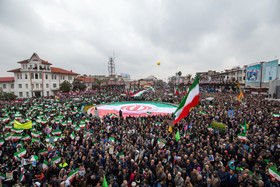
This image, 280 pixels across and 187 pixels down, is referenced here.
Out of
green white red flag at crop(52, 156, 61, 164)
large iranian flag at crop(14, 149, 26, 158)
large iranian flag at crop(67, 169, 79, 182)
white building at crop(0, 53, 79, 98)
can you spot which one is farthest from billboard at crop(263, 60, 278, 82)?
white building at crop(0, 53, 79, 98)

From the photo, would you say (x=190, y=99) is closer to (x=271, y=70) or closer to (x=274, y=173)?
(x=274, y=173)

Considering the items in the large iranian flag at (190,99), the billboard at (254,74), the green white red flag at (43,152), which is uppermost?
the billboard at (254,74)

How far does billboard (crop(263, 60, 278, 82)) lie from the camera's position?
37125 millimetres

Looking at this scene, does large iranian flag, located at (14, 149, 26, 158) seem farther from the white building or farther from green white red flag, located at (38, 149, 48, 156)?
the white building

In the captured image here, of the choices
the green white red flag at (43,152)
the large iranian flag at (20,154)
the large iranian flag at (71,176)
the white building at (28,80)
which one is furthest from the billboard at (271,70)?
the white building at (28,80)

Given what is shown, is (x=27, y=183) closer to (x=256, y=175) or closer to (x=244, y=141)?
(x=256, y=175)

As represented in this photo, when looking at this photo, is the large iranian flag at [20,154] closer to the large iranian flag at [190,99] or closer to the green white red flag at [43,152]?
the green white red flag at [43,152]

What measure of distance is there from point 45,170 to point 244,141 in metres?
11.6

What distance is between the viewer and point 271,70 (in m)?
37.5

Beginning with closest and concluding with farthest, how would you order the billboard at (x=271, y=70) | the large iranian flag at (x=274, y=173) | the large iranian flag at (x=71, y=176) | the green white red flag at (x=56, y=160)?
the large iranian flag at (x=274, y=173) → the large iranian flag at (x=71, y=176) → the green white red flag at (x=56, y=160) → the billboard at (x=271, y=70)

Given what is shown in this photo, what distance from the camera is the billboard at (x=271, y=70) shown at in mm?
37125

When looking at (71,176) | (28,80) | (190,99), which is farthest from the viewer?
(28,80)

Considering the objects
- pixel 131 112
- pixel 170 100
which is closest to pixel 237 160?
pixel 131 112

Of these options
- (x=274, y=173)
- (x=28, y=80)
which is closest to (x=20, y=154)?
(x=274, y=173)
